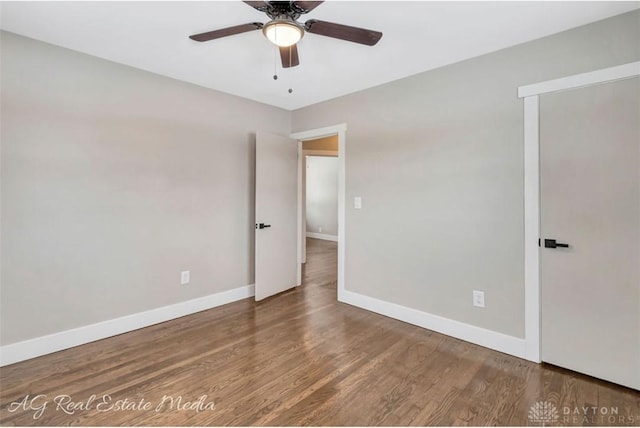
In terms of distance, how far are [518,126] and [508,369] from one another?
1806 mm

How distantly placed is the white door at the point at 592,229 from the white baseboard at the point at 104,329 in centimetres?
308

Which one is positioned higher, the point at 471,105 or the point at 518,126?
the point at 471,105

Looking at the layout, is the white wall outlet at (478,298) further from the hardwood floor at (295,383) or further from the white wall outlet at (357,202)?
the white wall outlet at (357,202)

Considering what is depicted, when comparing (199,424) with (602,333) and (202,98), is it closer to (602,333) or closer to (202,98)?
(602,333)

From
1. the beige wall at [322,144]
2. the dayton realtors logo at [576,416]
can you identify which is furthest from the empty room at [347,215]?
the beige wall at [322,144]

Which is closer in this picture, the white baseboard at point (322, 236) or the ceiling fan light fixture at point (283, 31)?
the ceiling fan light fixture at point (283, 31)

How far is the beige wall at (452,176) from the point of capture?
229cm

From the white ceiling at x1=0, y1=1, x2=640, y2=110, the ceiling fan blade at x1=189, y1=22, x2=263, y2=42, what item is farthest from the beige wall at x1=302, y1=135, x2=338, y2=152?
the ceiling fan blade at x1=189, y1=22, x2=263, y2=42

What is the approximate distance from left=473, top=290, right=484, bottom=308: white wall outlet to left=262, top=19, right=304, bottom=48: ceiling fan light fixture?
7.78 feet

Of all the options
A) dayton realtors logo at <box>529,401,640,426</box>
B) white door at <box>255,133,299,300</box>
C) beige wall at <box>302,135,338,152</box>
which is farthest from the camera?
beige wall at <box>302,135,338,152</box>

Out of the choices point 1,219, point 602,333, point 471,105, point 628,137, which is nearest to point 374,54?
point 471,105

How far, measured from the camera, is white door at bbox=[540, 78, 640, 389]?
193 centimetres

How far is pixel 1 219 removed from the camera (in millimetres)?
2182

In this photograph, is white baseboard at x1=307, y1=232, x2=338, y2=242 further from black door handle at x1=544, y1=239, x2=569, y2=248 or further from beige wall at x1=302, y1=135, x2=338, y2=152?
black door handle at x1=544, y1=239, x2=569, y2=248
